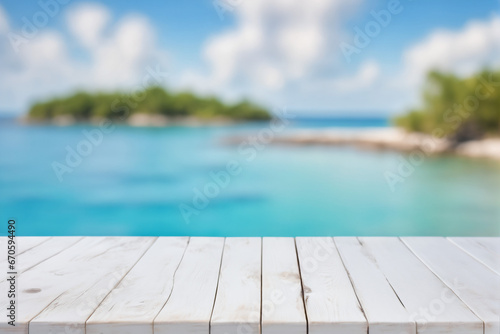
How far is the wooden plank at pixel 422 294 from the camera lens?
1.04 metres

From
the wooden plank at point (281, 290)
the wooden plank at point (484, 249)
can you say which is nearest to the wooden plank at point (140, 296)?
the wooden plank at point (281, 290)

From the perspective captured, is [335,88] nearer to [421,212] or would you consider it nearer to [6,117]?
[421,212]

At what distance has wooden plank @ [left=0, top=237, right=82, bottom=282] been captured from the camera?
1433mm

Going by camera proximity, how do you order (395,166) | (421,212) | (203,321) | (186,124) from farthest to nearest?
(186,124), (395,166), (421,212), (203,321)

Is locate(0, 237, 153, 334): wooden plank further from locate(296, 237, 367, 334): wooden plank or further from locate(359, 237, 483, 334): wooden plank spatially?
locate(359, 237, 483, 334): wooden plank

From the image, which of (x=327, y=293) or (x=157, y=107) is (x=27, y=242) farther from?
(x=157, y=107)

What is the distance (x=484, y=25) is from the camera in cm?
759

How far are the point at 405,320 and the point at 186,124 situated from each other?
23.8 ft

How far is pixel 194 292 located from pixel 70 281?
0.33 m

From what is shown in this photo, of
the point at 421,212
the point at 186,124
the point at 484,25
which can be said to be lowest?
the point at 421,212

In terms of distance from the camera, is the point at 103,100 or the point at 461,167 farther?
the point at 103,100

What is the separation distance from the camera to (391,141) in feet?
24.4

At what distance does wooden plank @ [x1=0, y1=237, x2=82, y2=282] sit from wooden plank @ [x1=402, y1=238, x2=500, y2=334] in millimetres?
1078

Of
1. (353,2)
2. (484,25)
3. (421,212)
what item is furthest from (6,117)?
(484,25)
